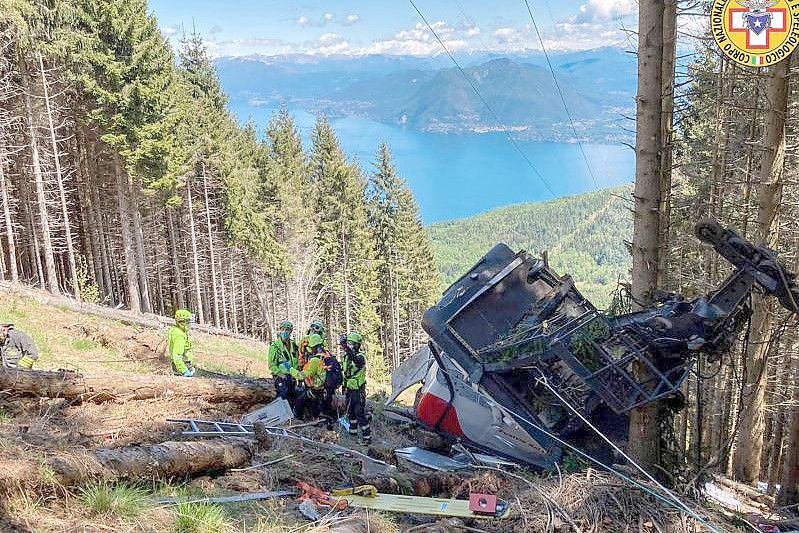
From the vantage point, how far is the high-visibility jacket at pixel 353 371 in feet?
28.9

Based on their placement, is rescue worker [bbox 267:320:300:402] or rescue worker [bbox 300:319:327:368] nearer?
rescue worker [bbox 300:319:327:368]

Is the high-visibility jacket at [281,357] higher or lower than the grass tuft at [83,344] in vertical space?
higher

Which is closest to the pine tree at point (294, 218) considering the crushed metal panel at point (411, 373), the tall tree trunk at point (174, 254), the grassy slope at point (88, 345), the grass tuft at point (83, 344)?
the tall tree trunk at point (174, 254)

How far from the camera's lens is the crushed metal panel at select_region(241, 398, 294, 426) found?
8.38 meters

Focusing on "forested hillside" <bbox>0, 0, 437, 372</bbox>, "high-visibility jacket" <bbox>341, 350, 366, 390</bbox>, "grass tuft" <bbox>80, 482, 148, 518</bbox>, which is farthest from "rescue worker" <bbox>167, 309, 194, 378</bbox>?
"forested hillside" <bbox>0, 0, 437, 372</bbox>

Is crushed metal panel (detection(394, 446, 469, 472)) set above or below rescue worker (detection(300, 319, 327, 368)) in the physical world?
below

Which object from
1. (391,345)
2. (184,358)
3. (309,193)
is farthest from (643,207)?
(391,345)

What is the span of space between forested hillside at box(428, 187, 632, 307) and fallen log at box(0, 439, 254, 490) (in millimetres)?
100353

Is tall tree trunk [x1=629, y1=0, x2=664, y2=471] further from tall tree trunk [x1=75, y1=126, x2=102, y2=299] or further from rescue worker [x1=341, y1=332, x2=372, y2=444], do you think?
tall tree trunk [x1=75, y1=126, x2=102, y2=299]

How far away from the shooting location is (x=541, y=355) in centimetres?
661

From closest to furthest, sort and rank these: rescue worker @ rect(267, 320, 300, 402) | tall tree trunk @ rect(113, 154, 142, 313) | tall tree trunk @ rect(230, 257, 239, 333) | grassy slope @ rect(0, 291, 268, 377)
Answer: rescue worker @ rect(267, 320, 300, 402)
grassy slope @ rect(0, 291, 268, 377)
tall tree trunk @ rect(113, 154, 142, 313)
tall tree trunk @ rect(230, 257, 239, 333)

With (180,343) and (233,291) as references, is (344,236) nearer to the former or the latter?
(233,291)

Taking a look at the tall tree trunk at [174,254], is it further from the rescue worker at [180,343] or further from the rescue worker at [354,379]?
the rescue worker at [354,379]

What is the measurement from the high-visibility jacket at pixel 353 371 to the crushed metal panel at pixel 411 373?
87 cm
